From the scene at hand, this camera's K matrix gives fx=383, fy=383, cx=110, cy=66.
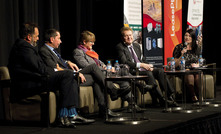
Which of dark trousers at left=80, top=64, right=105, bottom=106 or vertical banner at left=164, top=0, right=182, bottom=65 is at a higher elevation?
vertical banner at left=164, top=0, right=182, bottom=65

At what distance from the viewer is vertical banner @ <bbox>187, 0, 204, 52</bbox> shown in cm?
848

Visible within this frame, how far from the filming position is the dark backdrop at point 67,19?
16.5ft

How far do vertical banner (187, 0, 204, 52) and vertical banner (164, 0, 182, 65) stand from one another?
56 centimetres

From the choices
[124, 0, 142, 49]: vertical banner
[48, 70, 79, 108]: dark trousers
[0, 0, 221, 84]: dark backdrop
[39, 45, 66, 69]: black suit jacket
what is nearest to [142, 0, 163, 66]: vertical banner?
[124, 0, 142, 49]: vertical banner

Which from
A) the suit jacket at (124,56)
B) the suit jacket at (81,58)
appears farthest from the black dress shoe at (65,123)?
the suit jacket at (124,56)

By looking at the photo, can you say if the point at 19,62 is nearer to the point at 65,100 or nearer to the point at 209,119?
the point at 65,100

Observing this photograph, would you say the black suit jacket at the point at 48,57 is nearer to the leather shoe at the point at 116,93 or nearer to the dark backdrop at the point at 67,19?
the leather shoe at the point at 116,93

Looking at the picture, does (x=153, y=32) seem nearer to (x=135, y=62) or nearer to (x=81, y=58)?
(x=135, y=62)

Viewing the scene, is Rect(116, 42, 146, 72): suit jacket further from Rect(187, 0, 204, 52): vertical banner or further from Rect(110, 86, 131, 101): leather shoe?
Rect(187, 0, 204, 52): vertical banner

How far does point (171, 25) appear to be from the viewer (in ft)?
25.7

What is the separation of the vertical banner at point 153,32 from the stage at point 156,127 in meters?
2.57

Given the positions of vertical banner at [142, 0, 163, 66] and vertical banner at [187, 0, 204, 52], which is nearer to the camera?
vertical banner at [142, 0, 163, 66]

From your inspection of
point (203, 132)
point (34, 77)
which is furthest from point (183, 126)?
point (34, 77)

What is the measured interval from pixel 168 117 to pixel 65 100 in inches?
50.8
